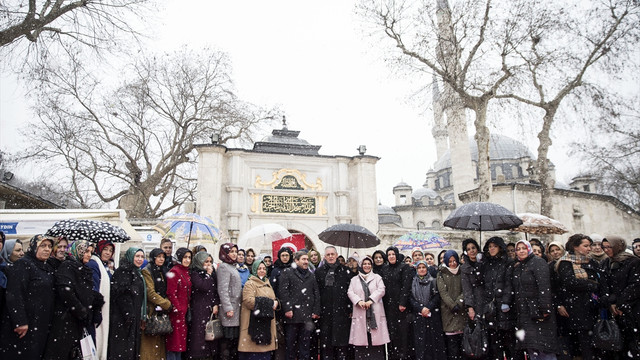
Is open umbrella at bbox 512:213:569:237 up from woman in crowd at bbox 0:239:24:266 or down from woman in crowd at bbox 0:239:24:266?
up

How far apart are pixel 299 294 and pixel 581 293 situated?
3.60m

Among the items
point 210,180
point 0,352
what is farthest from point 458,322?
point 210,180

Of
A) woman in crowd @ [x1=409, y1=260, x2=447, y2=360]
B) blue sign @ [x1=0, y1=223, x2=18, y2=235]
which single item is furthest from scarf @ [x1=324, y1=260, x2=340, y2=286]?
blue sign @ [x1=0, y1=223, x2=18, y2=235]

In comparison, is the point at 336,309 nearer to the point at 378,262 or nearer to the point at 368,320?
the point at 368,320

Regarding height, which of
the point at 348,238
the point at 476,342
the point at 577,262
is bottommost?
the point at 476,342

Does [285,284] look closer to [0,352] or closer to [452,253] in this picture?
[452,253]

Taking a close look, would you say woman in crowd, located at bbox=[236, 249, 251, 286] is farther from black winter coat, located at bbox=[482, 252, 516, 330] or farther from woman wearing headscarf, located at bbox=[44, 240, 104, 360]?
black winter coat, located at bbox=[482, 252, 516, 330]

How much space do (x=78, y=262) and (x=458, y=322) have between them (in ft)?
16.1

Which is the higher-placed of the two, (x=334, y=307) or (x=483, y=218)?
(x=483, y=218)

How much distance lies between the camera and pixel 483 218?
6.68m

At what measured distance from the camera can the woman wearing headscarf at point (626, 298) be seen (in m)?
4.70

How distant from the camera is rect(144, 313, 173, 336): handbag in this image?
5.04 m

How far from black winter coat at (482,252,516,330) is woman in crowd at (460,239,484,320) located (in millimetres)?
66

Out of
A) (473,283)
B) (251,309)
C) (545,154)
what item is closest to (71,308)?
(251,309)
